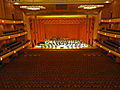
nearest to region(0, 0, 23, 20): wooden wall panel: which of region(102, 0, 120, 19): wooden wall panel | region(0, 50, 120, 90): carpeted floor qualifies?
region(0, 50, 120, 90): carpeted floor

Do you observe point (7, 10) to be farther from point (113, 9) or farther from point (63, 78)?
point (113, 9)

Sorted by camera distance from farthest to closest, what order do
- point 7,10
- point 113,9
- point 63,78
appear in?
point 113,9 < point 7,10 < point 63,78

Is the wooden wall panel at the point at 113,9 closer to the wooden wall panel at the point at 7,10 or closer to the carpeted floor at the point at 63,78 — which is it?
the carpeted floor at the point at 63,78

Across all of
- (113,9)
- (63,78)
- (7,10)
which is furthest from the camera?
(113,9)

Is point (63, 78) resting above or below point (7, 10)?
below

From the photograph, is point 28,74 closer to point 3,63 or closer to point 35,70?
point 35,70

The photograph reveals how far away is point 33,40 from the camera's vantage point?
11555 mm

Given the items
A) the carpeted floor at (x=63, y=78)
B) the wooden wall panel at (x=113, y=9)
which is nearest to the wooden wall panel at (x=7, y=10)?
the carpeted floor at (x=63, y=78)

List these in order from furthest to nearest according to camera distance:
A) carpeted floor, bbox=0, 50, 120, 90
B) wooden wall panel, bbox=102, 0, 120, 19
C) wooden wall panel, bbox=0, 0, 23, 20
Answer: wooden wall panel, bbox=102, 0, 120, 19, wooden wall panel, bbox=0, 0, 23, 20, carpeted floor, bbox=0, 50, 120, 90

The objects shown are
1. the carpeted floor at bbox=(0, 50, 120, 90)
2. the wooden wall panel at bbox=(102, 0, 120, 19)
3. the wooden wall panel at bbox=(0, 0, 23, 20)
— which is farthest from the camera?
the wooden wall panel at bbox=(102, 0, 120, 19)

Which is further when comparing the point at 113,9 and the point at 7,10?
the point at 113,9

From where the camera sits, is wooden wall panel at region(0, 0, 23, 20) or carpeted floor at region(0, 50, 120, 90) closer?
carpeted floor at region(0, 50, 120, 90)

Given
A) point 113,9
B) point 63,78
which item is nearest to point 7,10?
point 63,78

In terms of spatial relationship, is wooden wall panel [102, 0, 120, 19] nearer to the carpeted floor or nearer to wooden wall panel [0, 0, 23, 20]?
the carpeted floor
